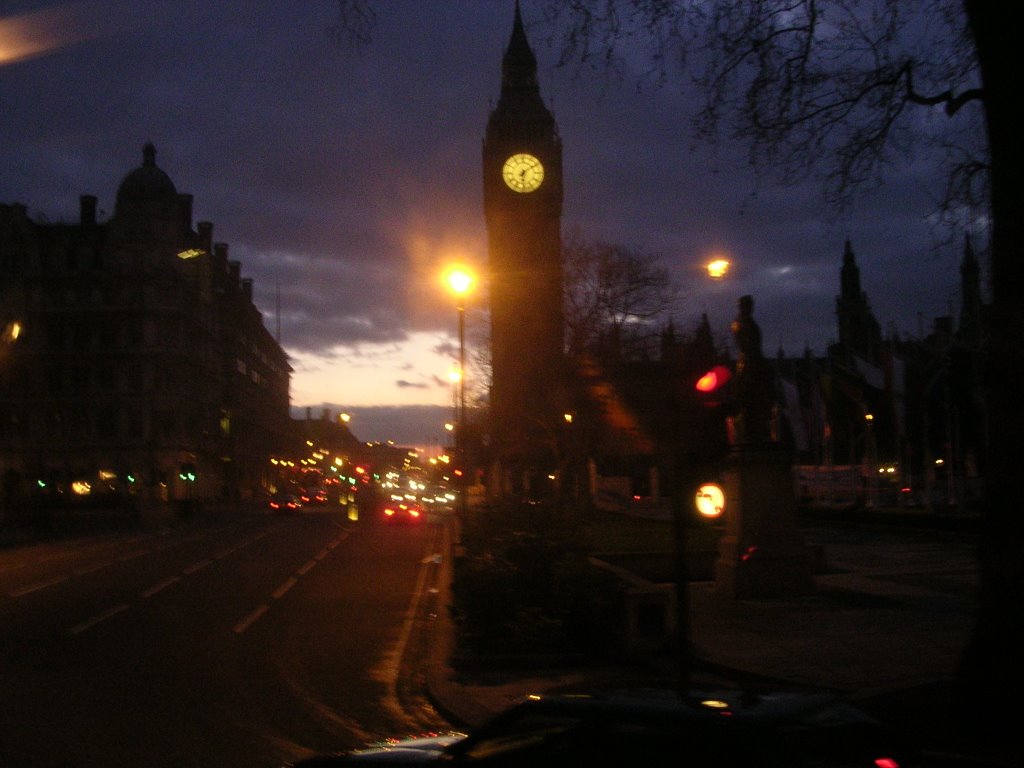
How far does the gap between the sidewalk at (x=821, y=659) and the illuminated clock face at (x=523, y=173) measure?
71.6 metres

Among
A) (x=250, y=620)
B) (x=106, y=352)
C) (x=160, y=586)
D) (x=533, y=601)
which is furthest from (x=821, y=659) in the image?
(x=106, y=352)

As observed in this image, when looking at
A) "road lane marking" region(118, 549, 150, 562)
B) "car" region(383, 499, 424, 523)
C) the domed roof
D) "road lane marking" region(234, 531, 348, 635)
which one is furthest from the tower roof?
"road lane marking" region(118, 549, 150, 562)

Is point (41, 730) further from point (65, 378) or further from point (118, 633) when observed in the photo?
point (65, 378)

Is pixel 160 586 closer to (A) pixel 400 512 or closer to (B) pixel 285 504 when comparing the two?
(A) pixel 400 512

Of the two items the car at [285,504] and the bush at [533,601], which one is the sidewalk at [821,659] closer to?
the bush at [533,601]

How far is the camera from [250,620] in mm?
17812

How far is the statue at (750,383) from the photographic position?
1953 centimetres

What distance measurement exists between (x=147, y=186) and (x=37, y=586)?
2578 inches

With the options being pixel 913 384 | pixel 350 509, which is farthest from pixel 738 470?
pixel 913 384

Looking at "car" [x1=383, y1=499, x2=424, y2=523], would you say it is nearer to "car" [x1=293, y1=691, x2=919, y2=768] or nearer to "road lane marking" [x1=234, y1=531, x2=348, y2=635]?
"road lane marking" [x1=234, y1=531, x2=348, y2=635]

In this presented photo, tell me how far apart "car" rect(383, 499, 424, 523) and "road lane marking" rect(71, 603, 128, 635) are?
1410 inches

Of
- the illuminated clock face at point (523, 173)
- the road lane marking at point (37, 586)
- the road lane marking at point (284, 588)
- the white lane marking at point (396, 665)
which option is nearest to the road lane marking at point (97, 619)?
the road lane marking at point (284, 588)

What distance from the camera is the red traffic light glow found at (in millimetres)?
9805

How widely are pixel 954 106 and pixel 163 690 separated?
10203 mm
